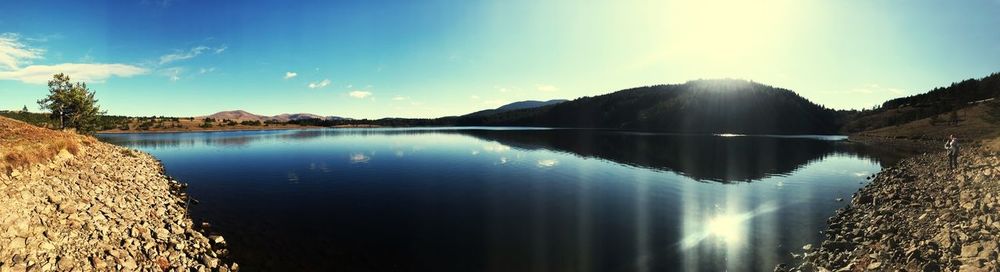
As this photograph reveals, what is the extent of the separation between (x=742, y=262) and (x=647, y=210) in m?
11.0

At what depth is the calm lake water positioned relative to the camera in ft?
65.6

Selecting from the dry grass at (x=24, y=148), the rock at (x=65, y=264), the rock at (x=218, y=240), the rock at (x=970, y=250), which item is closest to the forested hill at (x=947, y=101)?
the rock at (x=970, y=250)

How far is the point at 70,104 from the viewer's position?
67000mm

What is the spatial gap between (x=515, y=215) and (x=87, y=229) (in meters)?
22.0

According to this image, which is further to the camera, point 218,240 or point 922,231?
point 218,240

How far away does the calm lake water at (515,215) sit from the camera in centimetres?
2000

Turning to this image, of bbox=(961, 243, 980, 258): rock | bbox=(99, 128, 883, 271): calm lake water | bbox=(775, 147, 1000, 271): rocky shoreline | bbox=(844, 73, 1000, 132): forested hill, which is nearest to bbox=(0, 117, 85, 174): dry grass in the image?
bbox=(99, 128, 883, 271): calm lake water

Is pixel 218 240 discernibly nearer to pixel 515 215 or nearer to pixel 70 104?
pixel 515 215

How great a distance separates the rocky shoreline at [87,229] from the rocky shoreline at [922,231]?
27362 mm

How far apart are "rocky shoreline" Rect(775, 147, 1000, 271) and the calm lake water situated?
1720 mm

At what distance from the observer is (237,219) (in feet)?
88.7

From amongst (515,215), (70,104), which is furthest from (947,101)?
(70,104)

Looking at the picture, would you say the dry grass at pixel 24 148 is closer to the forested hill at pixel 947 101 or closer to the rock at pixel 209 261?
the rock at pixel 209 261

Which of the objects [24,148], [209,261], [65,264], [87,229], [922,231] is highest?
[24,148]
